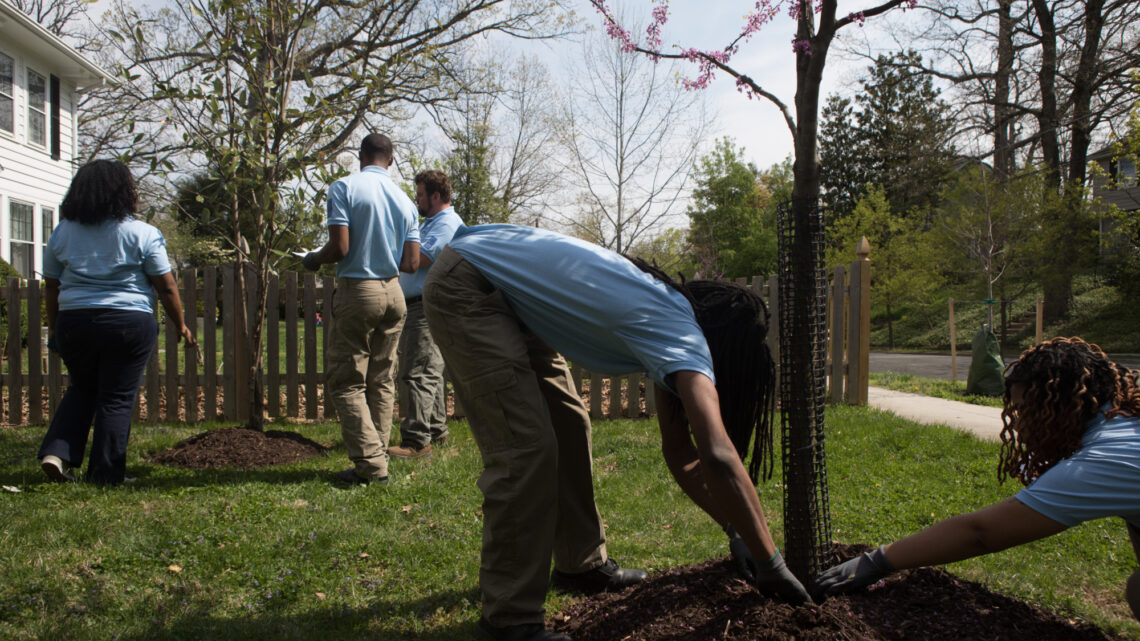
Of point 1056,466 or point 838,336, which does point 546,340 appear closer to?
point 1056,466

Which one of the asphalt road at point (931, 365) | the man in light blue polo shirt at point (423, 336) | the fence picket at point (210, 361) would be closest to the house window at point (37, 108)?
the fence picket at point (210, 361)

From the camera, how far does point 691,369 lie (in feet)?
6.69

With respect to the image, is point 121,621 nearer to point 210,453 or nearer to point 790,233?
point 210,453

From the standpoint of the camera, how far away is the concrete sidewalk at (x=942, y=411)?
6273 millimetres

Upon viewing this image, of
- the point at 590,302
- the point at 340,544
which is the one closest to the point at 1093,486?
the point at 590,302

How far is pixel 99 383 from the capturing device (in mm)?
4145

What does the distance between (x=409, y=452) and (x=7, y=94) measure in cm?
1447

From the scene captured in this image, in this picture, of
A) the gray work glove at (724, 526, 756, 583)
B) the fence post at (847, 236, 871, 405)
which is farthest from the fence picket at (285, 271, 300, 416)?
the fence post at (847, 236, 871, 405)

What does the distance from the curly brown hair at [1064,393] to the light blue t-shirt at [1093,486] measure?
15 centimetres

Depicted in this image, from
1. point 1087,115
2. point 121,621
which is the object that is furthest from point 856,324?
point 1087,115

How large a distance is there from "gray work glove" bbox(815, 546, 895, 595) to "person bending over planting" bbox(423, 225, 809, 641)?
264 mm

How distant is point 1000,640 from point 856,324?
18.0 feet

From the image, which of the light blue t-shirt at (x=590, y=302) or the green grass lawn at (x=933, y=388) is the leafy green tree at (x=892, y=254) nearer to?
the green grass lawn at (x=933, y=388)

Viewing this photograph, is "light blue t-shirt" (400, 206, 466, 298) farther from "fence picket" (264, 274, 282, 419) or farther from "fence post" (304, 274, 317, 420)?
"fence picket" (264, 274, 282, 419)
